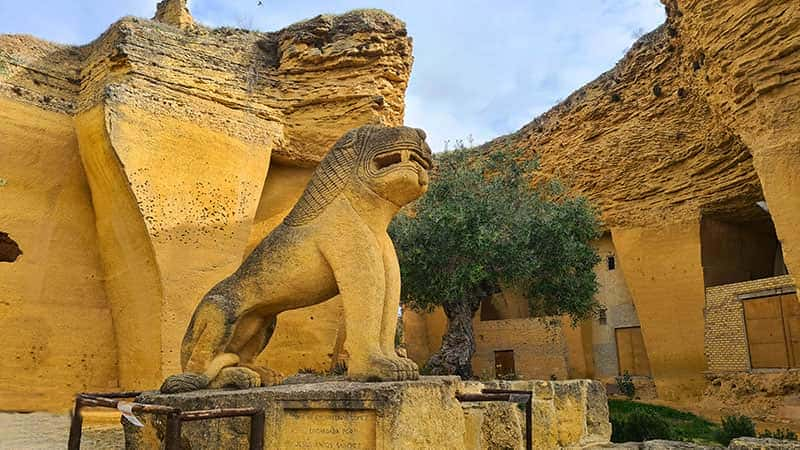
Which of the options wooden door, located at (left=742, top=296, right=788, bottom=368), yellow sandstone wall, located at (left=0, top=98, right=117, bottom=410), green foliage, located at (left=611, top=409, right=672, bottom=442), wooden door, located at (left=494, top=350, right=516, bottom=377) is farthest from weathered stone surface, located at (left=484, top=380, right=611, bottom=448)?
wooden door, located at (left=494, top=350, right=516, bottom=377)

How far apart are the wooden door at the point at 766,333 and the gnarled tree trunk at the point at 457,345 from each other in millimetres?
5877

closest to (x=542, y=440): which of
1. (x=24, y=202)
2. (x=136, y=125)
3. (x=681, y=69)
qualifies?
(x=136, y=125)

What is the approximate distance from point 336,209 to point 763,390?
11.6m

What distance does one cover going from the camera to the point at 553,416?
5508 millimetres

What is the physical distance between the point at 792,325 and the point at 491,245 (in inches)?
257

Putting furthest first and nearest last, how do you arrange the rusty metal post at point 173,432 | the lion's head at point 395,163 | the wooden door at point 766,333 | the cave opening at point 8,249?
the wooden door at point 766,333
the cave opening at point 8,249
the lion's head at point 395,163
the rusty metal post at point 173,432

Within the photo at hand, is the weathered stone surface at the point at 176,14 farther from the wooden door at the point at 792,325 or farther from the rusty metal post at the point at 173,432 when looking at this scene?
the wooden door at the point at 792,325

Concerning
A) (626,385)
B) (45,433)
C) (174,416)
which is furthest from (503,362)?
(174,416)

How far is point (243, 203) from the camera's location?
9.05 m

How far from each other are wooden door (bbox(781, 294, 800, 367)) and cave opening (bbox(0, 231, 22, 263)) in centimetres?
1359

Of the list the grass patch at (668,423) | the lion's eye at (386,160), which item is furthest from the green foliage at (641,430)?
the lion's eye at (386,160)

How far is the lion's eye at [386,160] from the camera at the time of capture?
4.13 metres

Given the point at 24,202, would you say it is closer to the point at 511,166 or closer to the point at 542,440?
the point at 542,440

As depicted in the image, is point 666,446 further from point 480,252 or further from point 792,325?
point 792,325
